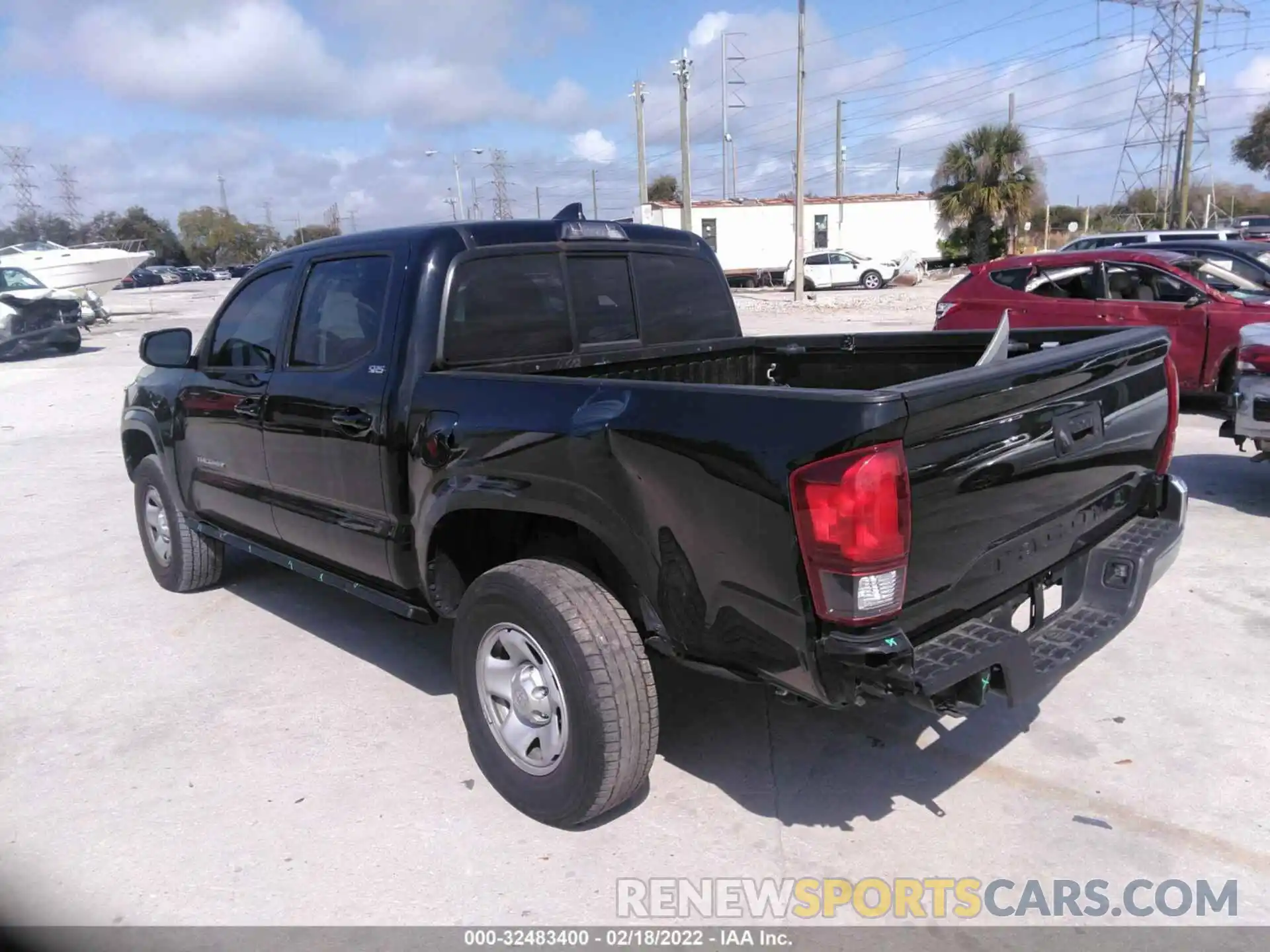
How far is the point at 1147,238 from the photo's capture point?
16141 millimetres

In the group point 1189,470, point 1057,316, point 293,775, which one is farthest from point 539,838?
point 1057,316

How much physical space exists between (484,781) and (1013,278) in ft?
30.7

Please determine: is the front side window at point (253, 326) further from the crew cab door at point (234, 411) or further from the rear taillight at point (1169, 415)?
the rear taillight at point (1169, 415)

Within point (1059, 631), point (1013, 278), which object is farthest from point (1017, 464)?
point (1013, 278)

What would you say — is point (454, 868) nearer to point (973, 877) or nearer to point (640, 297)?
point (973, 877)

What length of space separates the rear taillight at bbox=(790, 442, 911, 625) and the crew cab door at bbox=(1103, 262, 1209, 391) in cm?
835

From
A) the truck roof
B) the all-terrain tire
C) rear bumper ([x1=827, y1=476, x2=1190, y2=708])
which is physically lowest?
the all-terrain tire

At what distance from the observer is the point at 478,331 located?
3689 millimetres

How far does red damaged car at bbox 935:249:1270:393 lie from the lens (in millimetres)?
9336

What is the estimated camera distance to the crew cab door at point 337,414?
3672mm

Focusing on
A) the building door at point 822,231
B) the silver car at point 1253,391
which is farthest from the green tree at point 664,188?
the silver car at point 1253,391

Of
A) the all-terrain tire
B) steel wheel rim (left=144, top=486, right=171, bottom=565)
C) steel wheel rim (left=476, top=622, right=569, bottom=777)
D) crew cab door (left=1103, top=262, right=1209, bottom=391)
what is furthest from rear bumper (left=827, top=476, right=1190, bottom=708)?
crew cab door (left=1103, top=262, right=1209, bottom=391)

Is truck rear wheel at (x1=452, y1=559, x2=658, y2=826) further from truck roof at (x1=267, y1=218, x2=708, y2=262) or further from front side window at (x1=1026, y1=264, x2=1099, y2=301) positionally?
front side window at (x1=1026, y1=264, x2=1099, y2=301)

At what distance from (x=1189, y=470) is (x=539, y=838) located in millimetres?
6593
